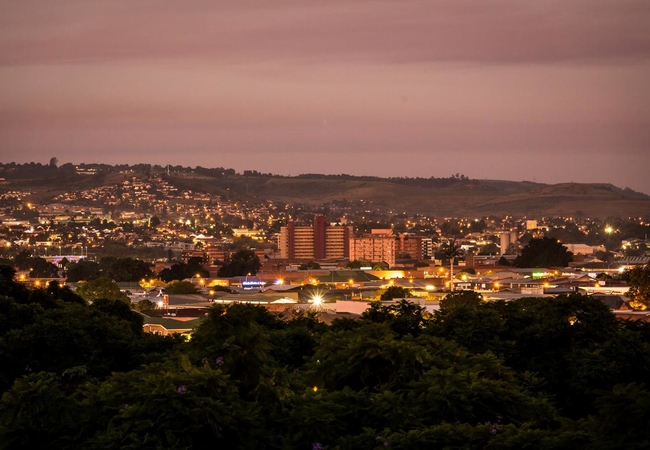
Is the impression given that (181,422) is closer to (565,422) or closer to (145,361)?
(565,422)

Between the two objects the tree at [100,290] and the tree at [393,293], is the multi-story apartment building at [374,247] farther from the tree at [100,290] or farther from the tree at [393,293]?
the tree at [100,290]

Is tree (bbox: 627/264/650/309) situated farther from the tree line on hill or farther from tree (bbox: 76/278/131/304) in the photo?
the tree line on hill

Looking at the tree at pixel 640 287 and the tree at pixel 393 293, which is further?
the tree at pixel 393 293

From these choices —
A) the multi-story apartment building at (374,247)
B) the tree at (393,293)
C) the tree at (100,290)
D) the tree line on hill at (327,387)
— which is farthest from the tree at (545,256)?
the tree line on hill at (327,387)

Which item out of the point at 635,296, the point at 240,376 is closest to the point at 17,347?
the point at 240,376

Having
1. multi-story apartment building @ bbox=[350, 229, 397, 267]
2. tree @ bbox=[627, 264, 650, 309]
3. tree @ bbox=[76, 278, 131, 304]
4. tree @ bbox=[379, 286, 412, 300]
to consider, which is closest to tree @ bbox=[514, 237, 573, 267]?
multi-story apartment building @ bbox=[350, 229, 397, 267]
